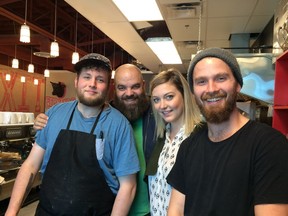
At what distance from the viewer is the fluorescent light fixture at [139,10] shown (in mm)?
3600

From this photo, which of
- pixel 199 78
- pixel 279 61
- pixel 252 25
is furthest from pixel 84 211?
pixel 252 25

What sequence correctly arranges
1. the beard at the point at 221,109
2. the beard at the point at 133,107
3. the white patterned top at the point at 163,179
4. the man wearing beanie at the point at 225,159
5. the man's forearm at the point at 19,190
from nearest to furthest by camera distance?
1. the man wearing beanie at the point at 225,159
2. the beard at the point at 221,109
3. the white patterned top at the point at 163,179
4. the man's forearm at the point at 19,190
5. the beard at the point at 133,107

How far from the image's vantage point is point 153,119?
2.04m

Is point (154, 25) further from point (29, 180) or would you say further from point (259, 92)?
point (29, 180)

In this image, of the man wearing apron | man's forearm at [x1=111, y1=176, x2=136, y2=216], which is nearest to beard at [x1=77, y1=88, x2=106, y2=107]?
the man wearing apron

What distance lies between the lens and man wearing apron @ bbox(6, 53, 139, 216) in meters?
1.71

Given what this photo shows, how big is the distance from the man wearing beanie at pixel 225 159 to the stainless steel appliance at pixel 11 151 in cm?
291

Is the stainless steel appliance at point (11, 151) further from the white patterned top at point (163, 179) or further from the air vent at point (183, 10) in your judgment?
the air vent at point (183, 10)

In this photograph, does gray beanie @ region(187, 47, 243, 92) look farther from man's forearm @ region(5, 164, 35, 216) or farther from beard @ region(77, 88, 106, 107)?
man's forearm @ region(5, 164, 35, 216)

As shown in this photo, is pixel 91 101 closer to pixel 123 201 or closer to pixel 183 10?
pixel 123 201

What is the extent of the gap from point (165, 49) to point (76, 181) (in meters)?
4.87

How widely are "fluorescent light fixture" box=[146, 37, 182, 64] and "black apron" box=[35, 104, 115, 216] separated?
3.93 m

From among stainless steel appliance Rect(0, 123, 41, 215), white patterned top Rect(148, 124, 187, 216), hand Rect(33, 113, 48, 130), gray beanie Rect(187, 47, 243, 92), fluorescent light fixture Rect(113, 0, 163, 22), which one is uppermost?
fluorescent light fixture Rect(113, 0, 163, 22)

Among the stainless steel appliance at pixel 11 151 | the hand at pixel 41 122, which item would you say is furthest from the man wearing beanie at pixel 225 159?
the stainless steel appliance at pixel 11 151
